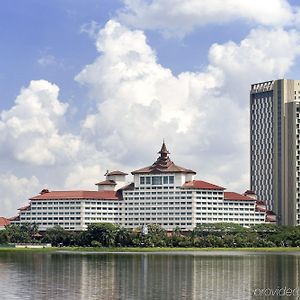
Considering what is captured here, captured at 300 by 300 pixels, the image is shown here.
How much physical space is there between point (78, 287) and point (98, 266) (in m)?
35.9

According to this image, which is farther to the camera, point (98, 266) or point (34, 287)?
point (98, 266)

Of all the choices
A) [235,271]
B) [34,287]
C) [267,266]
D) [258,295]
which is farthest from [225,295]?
[267,266]

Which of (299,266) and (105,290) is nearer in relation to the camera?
(105,290)

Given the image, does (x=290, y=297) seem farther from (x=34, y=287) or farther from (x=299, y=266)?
(x=299, y=266)

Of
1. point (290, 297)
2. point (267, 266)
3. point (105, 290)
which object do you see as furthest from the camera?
point (267, 266)

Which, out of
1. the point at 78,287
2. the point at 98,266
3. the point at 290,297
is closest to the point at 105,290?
the point at 78,287

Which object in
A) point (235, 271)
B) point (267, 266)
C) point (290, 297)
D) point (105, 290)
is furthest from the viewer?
point (267, 266)

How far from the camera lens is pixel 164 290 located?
7956 cm

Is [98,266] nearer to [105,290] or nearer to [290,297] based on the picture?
[105,290]

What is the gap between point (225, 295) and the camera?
248 feet

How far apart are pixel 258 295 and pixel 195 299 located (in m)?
6.16

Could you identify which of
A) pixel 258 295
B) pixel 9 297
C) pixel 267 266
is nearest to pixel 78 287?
pixel 9 297

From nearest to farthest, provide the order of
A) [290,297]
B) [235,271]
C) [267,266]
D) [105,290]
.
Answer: [290,297]
[105,290]
[235,271]
[267,266]

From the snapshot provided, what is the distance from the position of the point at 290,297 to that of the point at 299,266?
45.2m
